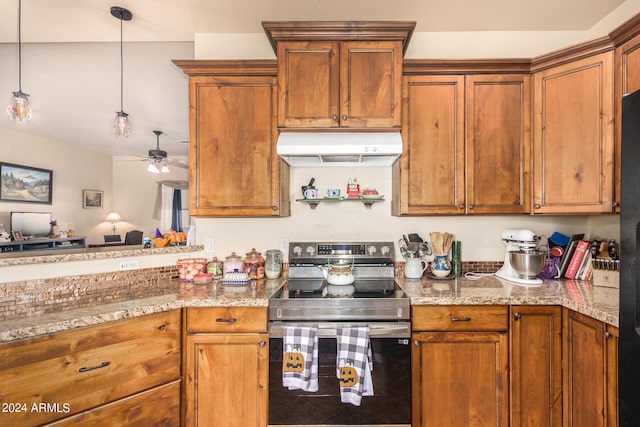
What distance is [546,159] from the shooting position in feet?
6.26

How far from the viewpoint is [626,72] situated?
1.63 metres

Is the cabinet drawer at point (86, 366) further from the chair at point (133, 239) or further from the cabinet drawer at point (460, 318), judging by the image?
the chair at point (133, 239)

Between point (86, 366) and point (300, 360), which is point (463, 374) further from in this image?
point (86, 366)

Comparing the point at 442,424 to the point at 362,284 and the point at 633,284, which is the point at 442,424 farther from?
the point at 633,284

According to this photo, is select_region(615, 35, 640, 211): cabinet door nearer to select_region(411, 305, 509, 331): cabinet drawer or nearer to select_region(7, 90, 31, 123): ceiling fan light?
select_region(411, 305, 509, 331): cabinet drawer

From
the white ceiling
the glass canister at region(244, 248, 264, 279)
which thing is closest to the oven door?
the glass canister at region(244, 248, 264, 279)

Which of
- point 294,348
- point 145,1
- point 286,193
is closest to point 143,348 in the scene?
point 294,348

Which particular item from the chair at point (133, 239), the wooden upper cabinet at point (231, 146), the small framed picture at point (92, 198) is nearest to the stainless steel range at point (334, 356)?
the wooden upper cabinet at point (231, 146)

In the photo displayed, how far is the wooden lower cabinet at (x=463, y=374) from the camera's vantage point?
160 centimetres

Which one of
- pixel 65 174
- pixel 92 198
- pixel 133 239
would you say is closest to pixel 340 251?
pixel 133 239

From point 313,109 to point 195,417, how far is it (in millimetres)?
1869

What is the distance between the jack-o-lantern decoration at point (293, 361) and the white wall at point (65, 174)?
203 inches

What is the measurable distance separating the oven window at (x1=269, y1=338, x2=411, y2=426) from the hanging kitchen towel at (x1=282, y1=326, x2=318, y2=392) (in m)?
0.04

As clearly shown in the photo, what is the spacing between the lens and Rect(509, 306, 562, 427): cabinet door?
1.60m
